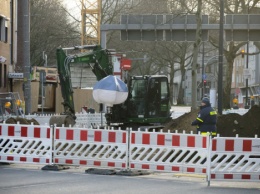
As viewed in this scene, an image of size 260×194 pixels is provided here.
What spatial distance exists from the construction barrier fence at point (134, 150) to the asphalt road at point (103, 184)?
29cm

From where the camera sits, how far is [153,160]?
1677 centimetres

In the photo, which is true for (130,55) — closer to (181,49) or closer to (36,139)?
(181,49)

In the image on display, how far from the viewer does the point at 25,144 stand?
1838 cm

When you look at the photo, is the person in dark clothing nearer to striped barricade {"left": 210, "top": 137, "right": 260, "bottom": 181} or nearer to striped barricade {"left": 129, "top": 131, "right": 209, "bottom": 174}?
striped barricade {"left": 129, "top": 131, "right": 209, "bottom": 174}

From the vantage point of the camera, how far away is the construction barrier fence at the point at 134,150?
15.5 m

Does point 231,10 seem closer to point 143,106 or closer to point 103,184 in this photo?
point 143,106

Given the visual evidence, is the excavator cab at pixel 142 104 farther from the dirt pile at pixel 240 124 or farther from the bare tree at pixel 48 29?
the bare tree at pixel 48 29

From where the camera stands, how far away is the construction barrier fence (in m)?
15.5

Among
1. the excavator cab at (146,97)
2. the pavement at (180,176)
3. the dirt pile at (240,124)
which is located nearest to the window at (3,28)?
the excavator cab at (146,97)

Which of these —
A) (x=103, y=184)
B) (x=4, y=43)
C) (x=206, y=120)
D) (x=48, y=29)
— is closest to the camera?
(x=103, y=184)

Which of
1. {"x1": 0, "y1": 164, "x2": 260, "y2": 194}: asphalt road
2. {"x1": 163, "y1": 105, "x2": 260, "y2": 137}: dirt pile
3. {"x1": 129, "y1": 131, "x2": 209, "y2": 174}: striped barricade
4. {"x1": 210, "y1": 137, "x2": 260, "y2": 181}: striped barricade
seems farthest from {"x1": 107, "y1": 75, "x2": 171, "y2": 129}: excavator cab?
{"x1": 210, "y1": 137, "x2": 260, "y2": 181}: striped barricade

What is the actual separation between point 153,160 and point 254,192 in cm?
334

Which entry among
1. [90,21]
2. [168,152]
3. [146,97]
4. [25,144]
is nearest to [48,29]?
[90,21]

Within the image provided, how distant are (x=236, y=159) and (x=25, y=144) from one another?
214 inches
